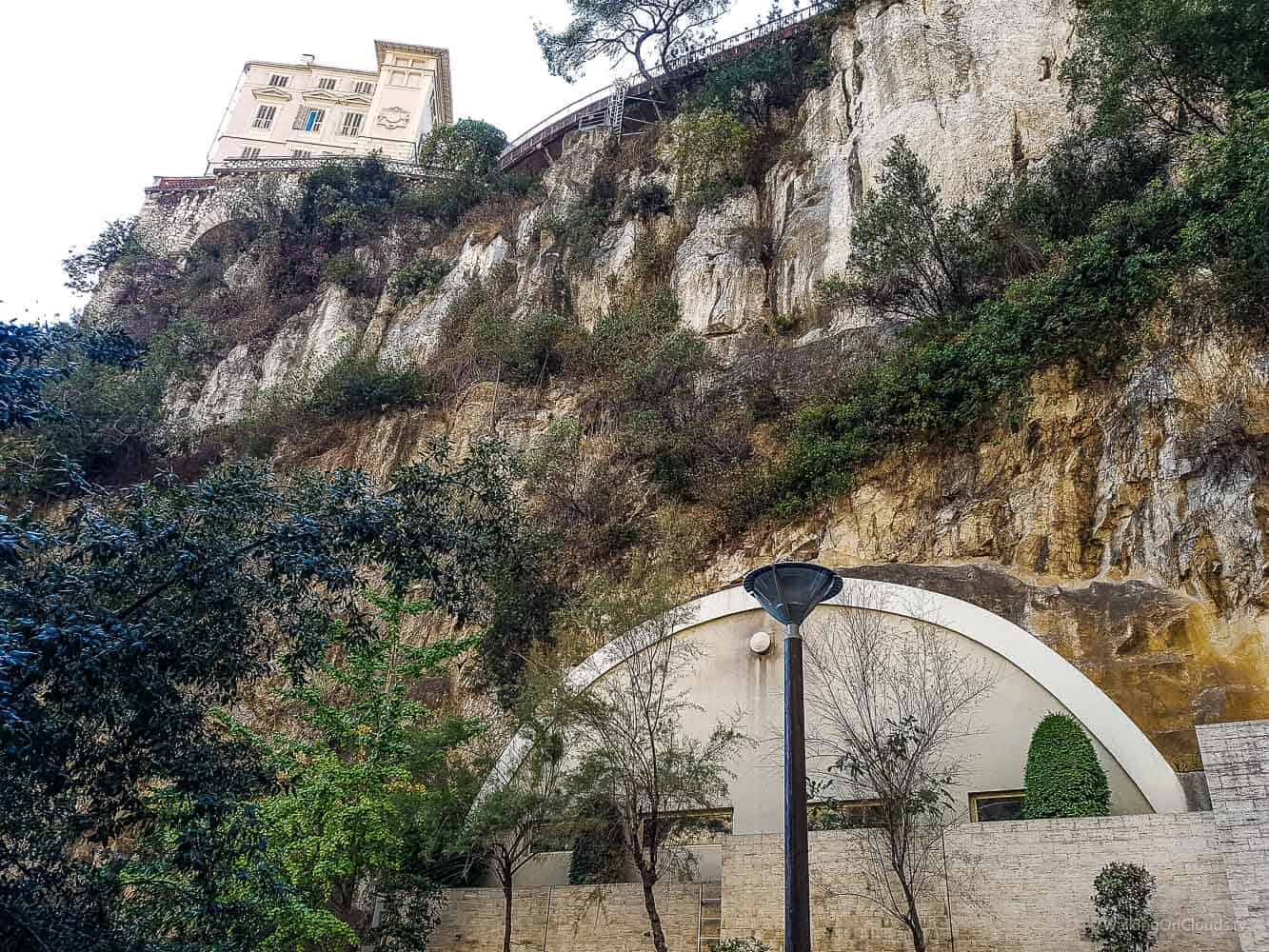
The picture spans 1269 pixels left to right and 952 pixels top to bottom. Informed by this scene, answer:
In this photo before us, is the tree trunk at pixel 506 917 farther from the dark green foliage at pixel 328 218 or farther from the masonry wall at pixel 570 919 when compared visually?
the dark green foliage at pixel 328 218

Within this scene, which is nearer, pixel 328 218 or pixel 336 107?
pixel 328 218

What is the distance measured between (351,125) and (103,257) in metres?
16.3

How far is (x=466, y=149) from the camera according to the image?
114 ft

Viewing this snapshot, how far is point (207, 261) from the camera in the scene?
3575 centimetres

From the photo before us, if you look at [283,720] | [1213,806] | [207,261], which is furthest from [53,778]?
[207,261]

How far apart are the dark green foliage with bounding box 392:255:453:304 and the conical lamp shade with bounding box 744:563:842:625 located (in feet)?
80.2

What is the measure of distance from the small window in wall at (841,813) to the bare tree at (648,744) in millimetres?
1179

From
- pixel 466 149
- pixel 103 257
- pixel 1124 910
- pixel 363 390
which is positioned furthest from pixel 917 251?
pixel 103 257

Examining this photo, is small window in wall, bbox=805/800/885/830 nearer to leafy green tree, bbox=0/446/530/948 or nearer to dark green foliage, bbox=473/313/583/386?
leafy green tree, bbox=0/446/530/948

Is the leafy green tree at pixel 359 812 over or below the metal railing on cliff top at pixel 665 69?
below

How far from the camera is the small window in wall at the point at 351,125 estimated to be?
48.8 metres

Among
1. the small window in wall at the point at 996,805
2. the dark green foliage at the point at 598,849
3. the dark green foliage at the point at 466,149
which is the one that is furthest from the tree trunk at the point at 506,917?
the dark green foliage at the point at 466,149

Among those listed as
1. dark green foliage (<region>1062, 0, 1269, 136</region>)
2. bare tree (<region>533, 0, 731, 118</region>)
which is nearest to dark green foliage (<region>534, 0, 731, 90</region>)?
bare tree (<region>533, 0, 731, 118</region>)

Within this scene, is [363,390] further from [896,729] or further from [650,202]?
[896,729]
